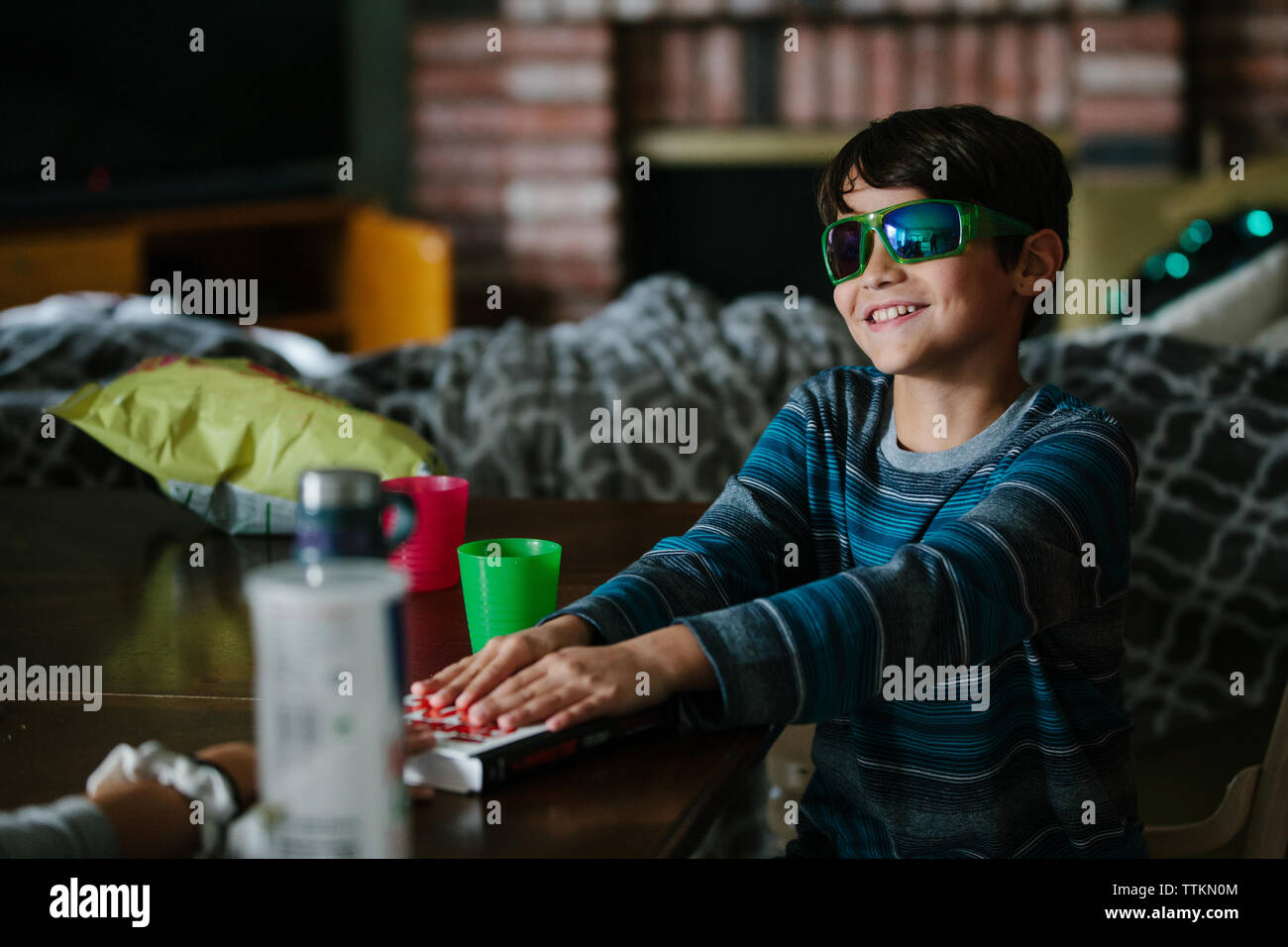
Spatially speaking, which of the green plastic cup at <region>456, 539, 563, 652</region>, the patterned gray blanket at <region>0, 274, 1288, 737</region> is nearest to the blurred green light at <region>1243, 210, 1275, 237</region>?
the patterned gray blanket at <region>0, 274, 1288, 737</region>

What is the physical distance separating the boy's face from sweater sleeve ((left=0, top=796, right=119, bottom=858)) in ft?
2.03

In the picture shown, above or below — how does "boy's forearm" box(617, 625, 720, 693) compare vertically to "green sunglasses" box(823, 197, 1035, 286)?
below

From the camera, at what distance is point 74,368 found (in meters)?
2.20

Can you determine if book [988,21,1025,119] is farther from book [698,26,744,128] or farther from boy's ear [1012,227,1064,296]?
boy's ear [1012,227,1064,296]

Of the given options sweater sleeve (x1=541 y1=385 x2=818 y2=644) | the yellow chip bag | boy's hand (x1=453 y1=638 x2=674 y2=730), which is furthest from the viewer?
the yellow chip bag

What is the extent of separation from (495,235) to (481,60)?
557mm

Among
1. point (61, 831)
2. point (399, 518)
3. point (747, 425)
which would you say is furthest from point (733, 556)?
point (747, 425)

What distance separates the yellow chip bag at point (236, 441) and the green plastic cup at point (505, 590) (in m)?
0.31

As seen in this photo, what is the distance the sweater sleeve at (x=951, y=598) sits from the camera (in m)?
0.82

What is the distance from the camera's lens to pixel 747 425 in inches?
83.2

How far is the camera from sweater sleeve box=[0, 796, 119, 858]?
2.11 feet

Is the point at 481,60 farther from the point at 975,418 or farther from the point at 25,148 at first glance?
the point at 975,418

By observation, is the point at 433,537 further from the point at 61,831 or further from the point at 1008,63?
the point at 1008,63

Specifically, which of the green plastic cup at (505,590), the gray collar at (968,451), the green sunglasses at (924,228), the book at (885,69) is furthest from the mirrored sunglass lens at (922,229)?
the book at (885,69)
